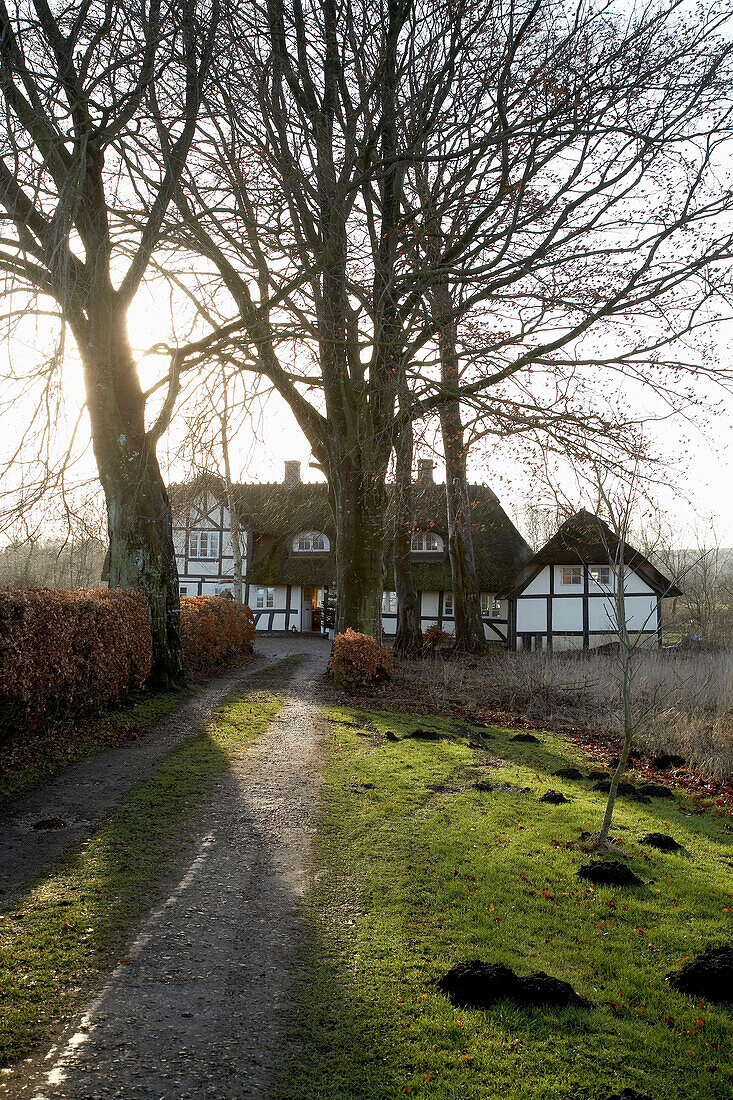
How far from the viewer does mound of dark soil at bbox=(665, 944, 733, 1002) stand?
3.77 meters

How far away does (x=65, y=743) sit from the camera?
320 inches

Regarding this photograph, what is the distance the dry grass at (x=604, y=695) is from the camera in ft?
30.6

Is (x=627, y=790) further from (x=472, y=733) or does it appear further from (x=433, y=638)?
(x=433, y=638)

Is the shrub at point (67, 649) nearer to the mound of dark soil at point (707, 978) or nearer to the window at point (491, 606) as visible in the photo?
the mound of dark soil at point (707, 978)

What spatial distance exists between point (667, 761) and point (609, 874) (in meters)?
4.46

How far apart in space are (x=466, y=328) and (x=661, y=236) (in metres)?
3.27

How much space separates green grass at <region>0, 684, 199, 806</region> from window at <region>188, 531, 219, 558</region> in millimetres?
23528

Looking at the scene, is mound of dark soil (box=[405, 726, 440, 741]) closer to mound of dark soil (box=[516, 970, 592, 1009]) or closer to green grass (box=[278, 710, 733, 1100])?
green grass (box=[278, 710, 733, 1100])

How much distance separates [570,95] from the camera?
9914mm

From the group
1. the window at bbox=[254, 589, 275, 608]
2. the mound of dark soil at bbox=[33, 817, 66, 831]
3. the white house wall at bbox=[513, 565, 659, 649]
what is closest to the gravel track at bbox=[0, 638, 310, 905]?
the mound of dark soil at bbox=[33, 817, 66, 831]

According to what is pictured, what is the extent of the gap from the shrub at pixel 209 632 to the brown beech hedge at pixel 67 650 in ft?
13.2

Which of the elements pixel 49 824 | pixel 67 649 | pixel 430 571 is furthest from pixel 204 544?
pixel 49 824

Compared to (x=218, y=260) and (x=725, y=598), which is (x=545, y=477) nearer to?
(x=218, y=260)

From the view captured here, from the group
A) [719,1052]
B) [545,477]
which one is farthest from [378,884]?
[545,477]
